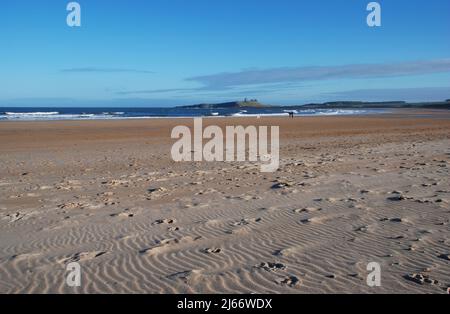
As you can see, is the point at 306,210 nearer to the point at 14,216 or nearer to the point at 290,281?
the point at 290,281

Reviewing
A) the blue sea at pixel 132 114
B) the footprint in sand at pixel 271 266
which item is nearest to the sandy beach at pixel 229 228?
the footprint in sand at pixel 271 266

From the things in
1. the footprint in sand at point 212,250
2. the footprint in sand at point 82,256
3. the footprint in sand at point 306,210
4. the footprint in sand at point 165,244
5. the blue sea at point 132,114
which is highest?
the blue sea at point 132,114

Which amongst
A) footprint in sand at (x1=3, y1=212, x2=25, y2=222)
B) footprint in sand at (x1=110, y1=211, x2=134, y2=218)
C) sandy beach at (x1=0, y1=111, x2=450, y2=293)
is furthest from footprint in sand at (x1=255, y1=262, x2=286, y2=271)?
footprint in sand at (x1=3, y1=212, x2=25, y2=222)

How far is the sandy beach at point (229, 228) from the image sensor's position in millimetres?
5008

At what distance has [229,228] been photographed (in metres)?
7.05

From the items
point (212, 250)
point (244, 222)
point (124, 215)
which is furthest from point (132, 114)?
point (212, 250)

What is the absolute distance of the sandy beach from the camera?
5.01 meters

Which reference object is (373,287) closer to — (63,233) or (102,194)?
(63,233)

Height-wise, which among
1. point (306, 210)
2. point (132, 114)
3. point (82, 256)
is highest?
point (132, 114)

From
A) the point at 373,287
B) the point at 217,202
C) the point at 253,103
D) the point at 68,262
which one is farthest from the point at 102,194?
the point at 253,103

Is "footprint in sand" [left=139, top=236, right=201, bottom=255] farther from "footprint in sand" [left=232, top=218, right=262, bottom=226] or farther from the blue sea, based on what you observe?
the blue sea

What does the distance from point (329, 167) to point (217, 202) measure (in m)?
5.26

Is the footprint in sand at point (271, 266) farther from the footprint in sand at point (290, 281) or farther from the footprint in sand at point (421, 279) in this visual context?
the footprint in sand at point (421, 279)
